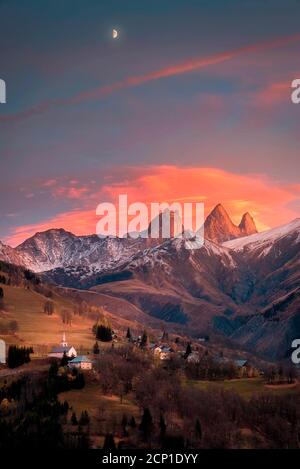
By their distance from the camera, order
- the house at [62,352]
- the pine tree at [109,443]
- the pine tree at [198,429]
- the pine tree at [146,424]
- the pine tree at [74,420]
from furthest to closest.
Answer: the house at [62,352]
the pine tree at [74,420]
the pine tree at [198,429]
the pine tree at [146,424]
the pine tree at [109,443]

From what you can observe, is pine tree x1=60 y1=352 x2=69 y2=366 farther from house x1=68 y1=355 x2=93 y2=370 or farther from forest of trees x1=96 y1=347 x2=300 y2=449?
forest of trees x1=96 y1=347 x2=300 y2=449

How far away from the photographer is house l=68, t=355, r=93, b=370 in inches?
6639

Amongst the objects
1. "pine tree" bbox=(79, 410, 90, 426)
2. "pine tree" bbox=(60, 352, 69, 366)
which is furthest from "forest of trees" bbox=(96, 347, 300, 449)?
"pine tree" bbox=(60, 352, 69, 366)

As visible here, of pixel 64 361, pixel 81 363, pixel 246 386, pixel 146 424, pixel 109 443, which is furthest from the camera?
pixel 64 361

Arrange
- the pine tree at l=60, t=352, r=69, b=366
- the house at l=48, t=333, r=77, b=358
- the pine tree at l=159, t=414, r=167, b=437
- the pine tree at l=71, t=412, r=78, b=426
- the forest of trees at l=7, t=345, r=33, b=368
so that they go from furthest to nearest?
the house at l=48, t=333, r=77, b=358 → the forest of trees at l=7, t=345, r=33, b=368 → the pine tree at l=60, t=352, r=69, b=366 → the pine tree at l=71, t=412, r=78, b=426 → the pine tree at l=159, t=414, r=167, b=437

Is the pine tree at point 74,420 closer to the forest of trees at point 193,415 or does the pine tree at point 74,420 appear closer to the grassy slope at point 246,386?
the forest of trees at point 193,415

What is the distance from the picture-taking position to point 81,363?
17088cm

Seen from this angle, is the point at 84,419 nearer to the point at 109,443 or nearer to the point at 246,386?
the point at 109,443

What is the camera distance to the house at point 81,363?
6639 inches

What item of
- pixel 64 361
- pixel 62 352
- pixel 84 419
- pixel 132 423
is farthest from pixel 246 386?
pixel 84 419

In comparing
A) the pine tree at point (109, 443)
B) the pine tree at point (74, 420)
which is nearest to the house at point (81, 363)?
the pine tree at point (74, 420)
